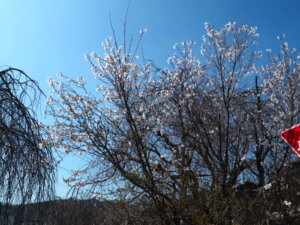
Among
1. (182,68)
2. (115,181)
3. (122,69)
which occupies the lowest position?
(115,181)

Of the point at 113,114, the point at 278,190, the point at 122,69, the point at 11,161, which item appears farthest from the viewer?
the point at 113,114

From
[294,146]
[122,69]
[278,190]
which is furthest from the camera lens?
[122,69]

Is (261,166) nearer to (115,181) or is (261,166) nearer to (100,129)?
(115,181)

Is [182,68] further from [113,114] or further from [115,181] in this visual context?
[115,181]

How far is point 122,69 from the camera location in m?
6.32

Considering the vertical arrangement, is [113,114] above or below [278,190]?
above

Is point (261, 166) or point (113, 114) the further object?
point (113, 114)

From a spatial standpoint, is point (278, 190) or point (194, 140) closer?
point (278, 190)

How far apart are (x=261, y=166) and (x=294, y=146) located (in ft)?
10.6

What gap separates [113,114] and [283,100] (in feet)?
13.8

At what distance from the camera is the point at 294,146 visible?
11.8 ft

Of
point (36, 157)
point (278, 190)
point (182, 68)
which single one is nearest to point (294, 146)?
point (278, 190)

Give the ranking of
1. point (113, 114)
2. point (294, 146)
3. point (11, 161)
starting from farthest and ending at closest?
point (113, 114), point (294, 146), point (11, 161)

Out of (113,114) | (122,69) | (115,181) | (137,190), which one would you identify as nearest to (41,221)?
(137,190)
